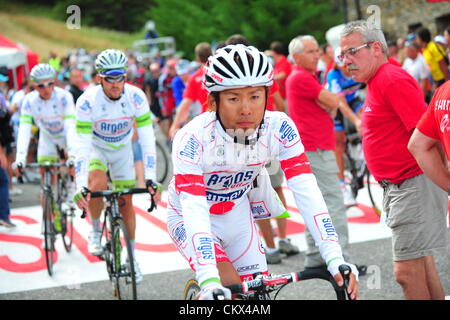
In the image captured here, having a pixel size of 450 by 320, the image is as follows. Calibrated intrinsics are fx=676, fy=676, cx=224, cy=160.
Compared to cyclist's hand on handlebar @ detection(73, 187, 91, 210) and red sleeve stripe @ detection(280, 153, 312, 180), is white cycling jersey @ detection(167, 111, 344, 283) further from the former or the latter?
cyclist's hand on handlebar @ detection(73, 187, 91, 210)

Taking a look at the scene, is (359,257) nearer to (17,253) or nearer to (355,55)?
(355,55)

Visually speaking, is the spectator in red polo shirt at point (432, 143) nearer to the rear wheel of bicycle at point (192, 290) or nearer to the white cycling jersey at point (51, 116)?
the rear wheel of bicycle at point (192, 290)

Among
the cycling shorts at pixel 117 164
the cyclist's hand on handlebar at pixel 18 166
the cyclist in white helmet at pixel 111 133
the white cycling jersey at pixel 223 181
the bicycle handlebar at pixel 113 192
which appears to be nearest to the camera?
the white cycling jersey at pixel 223 181

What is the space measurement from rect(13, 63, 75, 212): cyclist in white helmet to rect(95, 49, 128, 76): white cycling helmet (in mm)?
2208

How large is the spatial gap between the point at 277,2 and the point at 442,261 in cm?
3145

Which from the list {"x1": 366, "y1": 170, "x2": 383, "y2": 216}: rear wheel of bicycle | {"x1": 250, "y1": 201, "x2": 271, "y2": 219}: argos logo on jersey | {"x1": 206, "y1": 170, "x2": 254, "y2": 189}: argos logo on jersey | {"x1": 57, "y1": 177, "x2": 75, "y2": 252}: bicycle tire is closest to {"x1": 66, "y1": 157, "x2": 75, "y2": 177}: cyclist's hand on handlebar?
{"x1": 57, "y1": 177, "x2": 75, "y2": 252}: bicycle tire

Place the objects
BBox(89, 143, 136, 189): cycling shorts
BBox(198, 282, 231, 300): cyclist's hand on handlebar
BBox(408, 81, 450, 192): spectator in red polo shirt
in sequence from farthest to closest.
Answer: BBox(89, 143, 136, 189): cycling shorts, BBox(408, 81, 450, 192): spectator in red polo shirt, BBox(198, 282, 231, 300): cyclist's hand on handlebar

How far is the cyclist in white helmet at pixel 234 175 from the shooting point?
3367 millimetres

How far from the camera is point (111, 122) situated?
687cm

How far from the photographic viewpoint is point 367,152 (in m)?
4.85

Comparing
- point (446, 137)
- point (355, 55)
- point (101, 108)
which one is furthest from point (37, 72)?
point (446, 137)

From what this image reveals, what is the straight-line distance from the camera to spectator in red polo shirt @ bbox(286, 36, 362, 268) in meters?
6.83

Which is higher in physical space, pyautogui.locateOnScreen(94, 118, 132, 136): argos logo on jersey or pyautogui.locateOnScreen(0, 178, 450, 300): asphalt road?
pyautogui.locateOnScreen(94, 118, 132, 136): argos logo on jersey

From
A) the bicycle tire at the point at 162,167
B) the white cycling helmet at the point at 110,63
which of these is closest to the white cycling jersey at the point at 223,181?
the white cycling helmet at the point at 110,63
